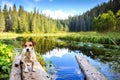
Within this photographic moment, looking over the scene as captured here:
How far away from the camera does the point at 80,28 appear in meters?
109

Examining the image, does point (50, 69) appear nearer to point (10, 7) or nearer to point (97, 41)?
point (97, 41)

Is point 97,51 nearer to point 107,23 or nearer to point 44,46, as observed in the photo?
point 44,46

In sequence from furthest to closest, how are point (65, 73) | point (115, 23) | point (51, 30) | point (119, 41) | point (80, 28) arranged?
point (80, 28)
point (51, 30)
point (115, 23)
point (119, 41)
point (65, 73)

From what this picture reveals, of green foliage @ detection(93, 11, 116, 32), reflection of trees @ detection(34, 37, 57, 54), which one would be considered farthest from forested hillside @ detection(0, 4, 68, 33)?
reflection of trees @ detection(34, 37, 57, 54)

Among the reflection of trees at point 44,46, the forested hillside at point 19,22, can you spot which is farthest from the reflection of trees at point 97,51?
the forested hillside at point 19,22

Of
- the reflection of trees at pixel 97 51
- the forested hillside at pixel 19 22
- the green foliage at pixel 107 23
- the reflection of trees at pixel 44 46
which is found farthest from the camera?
the forested hillside at pixel 19 22

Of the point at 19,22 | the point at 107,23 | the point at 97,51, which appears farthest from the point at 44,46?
the point at 19,22

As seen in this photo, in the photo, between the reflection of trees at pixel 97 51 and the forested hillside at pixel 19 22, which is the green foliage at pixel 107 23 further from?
the forested hillside at pixel 19 22

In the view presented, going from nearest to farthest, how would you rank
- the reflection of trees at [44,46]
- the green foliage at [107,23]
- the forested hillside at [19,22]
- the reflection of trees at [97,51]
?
1. the reflection of trees at [97,51]
2. the reflection of trees at [44,46]
3. the green foliage at [107,23]
4. the forested hillside at [19,22]

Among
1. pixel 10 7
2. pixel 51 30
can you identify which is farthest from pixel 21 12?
pixel 51 30

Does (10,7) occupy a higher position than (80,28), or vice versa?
(10,7)

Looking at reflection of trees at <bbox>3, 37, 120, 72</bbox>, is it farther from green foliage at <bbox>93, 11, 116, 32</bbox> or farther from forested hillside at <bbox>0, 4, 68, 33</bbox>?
forested hillside at <bbox>0, 4, 68, 33</bbox>

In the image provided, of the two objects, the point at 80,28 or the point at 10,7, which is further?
the point at 80,28

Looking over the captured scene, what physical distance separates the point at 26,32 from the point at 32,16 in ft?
39.9
